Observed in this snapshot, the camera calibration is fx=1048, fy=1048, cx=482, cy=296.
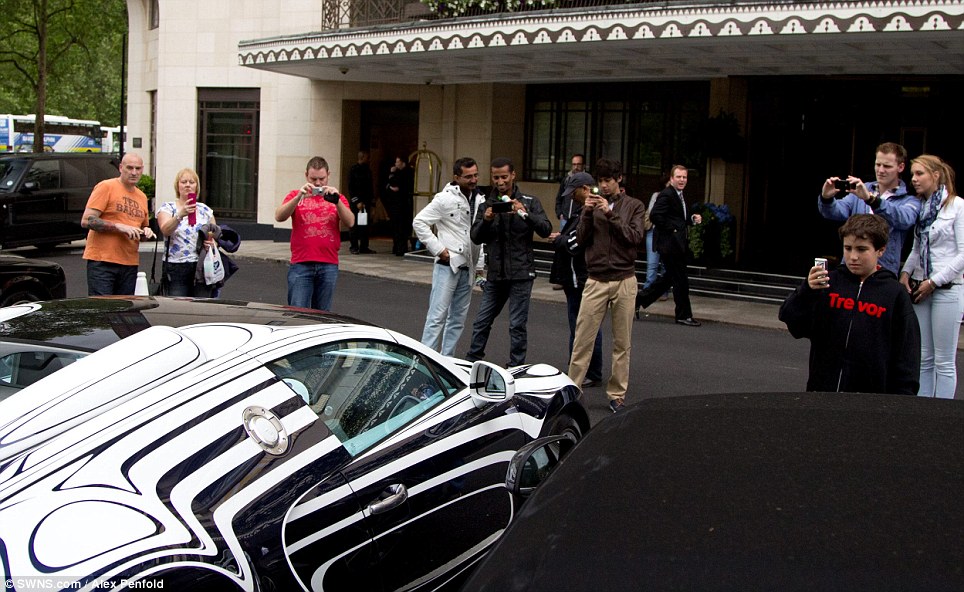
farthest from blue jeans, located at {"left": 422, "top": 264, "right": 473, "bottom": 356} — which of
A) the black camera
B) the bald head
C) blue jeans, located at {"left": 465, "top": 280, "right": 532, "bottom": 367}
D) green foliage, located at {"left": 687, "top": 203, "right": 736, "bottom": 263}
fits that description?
green foliage, located at {"left": 687, "top": 203, "right": 736, "bottom": 263}

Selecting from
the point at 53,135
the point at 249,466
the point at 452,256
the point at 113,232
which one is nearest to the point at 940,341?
the point at 452,256

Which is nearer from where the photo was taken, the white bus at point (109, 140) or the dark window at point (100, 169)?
the dark window at point (100, 169)

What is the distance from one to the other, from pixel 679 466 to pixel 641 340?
9222mm

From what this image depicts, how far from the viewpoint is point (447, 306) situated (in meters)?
8.79

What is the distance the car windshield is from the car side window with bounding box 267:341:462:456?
1617 centimetres

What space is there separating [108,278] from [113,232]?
0.38m

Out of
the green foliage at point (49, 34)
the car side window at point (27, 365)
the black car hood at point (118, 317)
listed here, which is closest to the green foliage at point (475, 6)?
the black car hood at point (118, 317)

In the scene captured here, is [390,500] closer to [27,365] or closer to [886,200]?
[27,365]

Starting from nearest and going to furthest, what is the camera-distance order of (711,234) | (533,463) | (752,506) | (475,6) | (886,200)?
Result: (752,506) → (533,463) → (886,200) → (711,234) → (475,6)

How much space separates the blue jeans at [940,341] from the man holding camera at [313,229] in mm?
4412

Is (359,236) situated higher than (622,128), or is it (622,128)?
(622,128)

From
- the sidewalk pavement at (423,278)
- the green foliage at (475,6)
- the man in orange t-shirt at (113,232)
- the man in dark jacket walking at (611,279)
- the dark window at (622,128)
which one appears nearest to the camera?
the man in dark jacket walking at (611,279)

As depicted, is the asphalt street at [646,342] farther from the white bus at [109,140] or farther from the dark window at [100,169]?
the white bus at [109,140]

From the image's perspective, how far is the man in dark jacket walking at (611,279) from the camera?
792cm
